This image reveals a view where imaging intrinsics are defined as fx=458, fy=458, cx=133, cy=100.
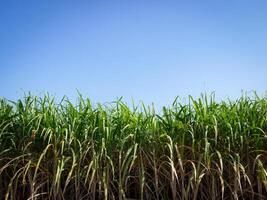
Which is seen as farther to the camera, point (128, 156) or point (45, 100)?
point (45, 100)

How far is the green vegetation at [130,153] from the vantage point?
4.18 meters

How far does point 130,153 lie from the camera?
430cm

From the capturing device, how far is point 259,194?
4.32 meters

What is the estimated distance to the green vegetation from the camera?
418 cm

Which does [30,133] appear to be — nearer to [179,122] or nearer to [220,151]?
[179,122]

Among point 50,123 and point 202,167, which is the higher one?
point 50,123

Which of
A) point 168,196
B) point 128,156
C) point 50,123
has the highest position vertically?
point 50,123

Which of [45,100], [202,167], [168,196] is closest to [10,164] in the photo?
[45,100]

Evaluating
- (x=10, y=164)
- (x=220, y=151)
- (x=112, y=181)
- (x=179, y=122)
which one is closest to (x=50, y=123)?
(x=10, y=164)

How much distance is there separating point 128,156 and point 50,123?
0.82 m

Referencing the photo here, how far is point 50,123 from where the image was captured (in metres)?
4.40

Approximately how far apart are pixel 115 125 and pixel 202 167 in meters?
0.93

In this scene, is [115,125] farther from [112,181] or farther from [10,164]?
[10,164]

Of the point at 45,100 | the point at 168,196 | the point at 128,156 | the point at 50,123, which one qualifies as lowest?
the point at 168,196
